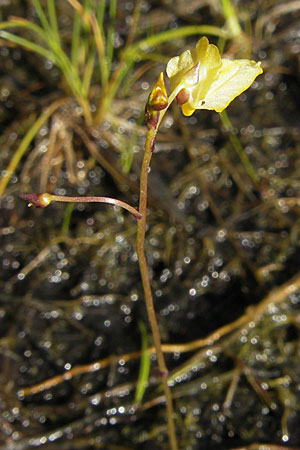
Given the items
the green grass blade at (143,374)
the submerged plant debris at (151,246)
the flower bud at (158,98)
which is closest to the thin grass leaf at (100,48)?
the submerged plant debris at (151,246)

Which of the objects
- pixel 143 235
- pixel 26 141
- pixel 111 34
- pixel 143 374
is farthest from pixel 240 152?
pixel 143 235

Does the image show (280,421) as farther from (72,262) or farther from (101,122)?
(101,122)

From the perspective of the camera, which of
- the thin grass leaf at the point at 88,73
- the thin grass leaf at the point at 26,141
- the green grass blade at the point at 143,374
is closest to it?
the green grass blade at the point at 143,374

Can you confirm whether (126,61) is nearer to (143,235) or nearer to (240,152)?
(240,152)

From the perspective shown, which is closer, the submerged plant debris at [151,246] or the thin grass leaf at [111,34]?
the submerged plant debris at [151,246]

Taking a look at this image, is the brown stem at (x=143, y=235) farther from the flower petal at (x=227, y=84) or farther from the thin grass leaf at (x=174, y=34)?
the thin grass leaf at (x=174, y=34)

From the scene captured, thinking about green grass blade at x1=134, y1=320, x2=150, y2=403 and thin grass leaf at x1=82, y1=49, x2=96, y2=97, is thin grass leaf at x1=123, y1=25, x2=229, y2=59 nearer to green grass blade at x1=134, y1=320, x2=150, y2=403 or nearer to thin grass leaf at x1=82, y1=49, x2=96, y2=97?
thin grass leaf at x1=82, y1=49, x2=96, y2=97

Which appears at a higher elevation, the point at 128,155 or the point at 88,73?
the point at 88,73
